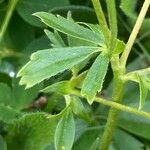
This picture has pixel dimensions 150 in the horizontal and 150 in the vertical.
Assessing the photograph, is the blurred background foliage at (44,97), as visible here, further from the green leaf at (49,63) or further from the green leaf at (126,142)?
the green leaf at (49,63)

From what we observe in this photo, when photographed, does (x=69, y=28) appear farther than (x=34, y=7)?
No

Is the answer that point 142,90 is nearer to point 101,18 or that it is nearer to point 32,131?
point 101,18

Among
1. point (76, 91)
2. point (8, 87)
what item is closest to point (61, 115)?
point (76, 91)

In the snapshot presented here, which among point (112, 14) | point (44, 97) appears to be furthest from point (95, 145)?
point (112, 14)

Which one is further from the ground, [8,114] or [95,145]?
[8,114]

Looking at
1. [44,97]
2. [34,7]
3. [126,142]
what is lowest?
[126,142]

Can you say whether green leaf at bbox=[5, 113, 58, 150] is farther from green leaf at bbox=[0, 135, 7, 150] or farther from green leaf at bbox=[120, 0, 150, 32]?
green leaf at bbox=[120, 0, 150, 32]

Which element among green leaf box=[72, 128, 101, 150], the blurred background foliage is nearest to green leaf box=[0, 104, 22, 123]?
the blurred background foliage

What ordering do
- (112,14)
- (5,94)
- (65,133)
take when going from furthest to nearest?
(5,94) < (65,133) < (112,14)
